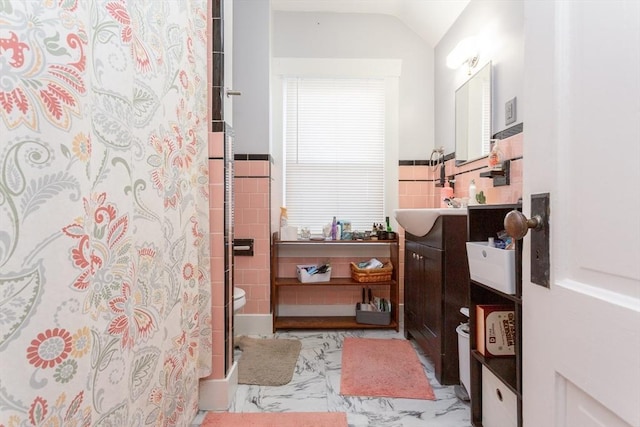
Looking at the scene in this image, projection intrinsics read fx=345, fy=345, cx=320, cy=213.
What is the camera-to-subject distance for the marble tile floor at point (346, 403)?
162cm

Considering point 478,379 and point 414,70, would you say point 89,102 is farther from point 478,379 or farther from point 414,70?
point 414,70

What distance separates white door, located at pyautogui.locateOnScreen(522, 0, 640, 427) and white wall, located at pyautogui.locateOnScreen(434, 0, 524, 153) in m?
1.40

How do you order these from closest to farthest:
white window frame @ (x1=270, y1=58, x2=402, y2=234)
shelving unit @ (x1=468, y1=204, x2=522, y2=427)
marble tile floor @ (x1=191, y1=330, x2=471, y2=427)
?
shelving unit @ (x1=468, y1=204, x2=522, y2=427) → marble tile floor @ (x1=191, y1=330, x2=471, y2=427) → white window frame @ (x1=270, y1=58, x2=402, y2=234)

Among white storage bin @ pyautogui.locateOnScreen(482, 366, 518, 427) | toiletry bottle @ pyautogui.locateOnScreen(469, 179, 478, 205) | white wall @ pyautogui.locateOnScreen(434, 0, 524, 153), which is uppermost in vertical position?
white wall @ pyautogui.locateOnScreen(434, 0, 524, 153)

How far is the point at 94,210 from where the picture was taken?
0.81 meters

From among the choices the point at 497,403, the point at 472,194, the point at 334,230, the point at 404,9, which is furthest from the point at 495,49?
the point at 497,403

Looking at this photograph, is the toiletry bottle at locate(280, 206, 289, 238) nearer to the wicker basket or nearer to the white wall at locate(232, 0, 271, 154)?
the white wall at locate(232, 0, 271, 154)

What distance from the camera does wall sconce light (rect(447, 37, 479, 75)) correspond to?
231 centimetres

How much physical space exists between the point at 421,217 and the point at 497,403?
102 cm

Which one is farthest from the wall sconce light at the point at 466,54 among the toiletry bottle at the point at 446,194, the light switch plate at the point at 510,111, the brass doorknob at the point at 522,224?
the brass doorknob at the point at 522,224

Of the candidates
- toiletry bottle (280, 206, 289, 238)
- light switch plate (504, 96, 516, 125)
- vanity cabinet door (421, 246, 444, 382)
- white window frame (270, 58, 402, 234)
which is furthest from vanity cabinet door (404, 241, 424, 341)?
toiletry bottle (280, 206, 289, 238)

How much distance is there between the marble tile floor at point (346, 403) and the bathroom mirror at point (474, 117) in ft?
4.81

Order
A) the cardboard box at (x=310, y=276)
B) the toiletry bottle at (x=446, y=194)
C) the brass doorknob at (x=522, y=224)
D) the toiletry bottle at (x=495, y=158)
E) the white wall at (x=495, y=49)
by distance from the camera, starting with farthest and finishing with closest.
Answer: the cardboard box at (x=310, y=276) < the toiletry bottle at (x=446, y=194) < the toiletry bottle at (x=495, y=158) < the white wall at (x=495, y=49) < the brass doorknob at (x=522, y=224)

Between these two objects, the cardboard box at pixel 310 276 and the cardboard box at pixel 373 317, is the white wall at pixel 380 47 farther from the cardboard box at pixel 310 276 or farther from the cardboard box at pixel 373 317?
the cardboard box at pixel 373 317
